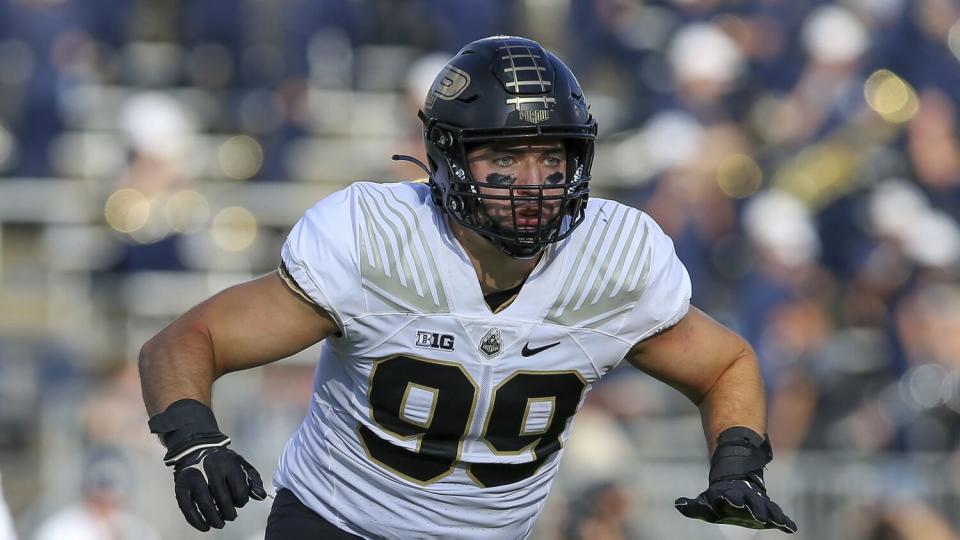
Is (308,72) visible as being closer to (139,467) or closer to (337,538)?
(139,467)

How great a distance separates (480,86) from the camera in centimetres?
367

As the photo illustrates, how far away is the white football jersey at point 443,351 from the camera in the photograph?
3553 millimetres

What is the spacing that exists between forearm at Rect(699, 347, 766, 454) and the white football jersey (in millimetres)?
273

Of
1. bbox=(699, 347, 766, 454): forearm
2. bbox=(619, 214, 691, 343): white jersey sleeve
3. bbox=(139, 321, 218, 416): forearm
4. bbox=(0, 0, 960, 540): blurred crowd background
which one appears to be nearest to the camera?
bbox=(139, 321, 218, 416): forearm

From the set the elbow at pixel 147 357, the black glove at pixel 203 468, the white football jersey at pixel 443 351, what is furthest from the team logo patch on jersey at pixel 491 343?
the elbow at pixel 147 357

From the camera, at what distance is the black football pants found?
3758 millimetres

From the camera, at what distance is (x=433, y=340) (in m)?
3.57

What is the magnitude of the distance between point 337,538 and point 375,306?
0.66 m

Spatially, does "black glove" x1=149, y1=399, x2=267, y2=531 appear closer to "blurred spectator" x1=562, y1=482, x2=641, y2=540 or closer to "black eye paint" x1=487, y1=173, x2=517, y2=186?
"black eye paint" x1=487, y1=173, x2=517, y2=186

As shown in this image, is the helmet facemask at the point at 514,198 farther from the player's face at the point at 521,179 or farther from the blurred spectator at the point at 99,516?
the blurred spectator at the point at 99,516

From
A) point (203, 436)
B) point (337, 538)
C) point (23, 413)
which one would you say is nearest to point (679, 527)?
point (23, 413)

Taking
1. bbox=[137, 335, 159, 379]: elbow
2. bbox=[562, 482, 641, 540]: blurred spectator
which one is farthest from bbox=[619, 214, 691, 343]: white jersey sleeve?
bbox=[562, 482, 641, 540]: blurred spectator

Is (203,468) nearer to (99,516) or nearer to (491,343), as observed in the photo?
(491,343)

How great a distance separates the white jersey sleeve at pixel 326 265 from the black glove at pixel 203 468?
39cm
